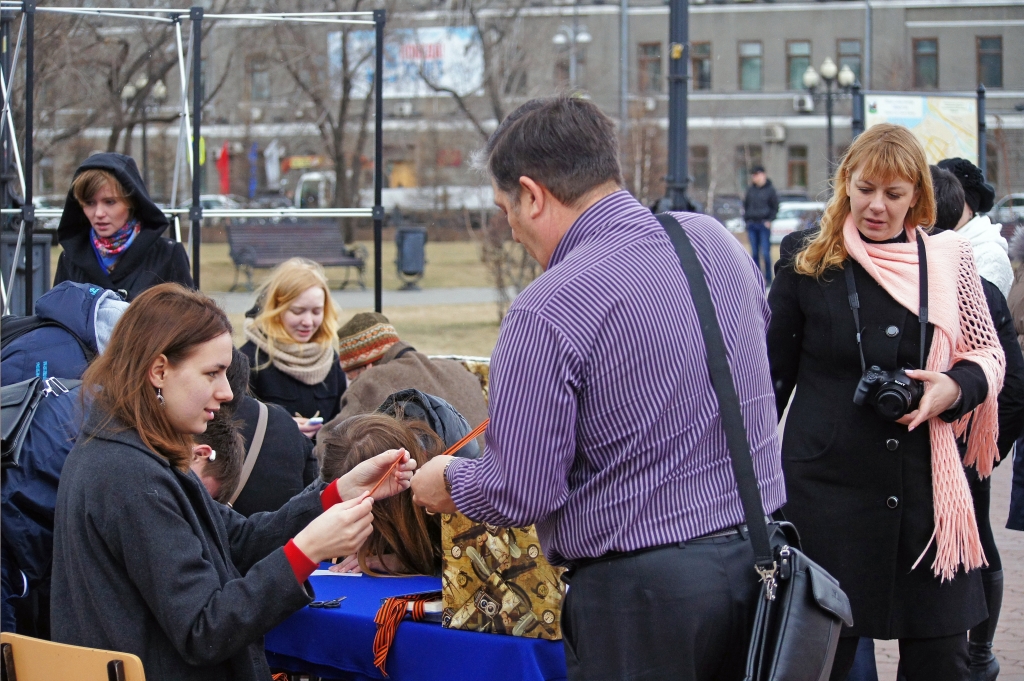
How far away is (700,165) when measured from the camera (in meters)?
47.8

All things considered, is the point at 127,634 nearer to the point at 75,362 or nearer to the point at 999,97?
the point at 75,362

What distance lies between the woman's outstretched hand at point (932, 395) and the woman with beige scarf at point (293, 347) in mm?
3044

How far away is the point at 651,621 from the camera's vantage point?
2180 mm

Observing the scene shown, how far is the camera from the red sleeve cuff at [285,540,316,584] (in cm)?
238

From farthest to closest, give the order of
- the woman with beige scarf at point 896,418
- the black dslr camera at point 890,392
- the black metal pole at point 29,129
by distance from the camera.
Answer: the black metal pole at point 29,129
the woman with beige scarf at point 896,418
the black dslr camera at point 890,392

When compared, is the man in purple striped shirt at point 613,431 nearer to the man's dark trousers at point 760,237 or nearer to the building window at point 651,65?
the man's dark trousers at point 760,237

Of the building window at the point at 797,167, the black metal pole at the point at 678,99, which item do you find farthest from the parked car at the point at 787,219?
the black metal pole at the point at 678,99

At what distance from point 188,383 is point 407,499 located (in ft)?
3.37

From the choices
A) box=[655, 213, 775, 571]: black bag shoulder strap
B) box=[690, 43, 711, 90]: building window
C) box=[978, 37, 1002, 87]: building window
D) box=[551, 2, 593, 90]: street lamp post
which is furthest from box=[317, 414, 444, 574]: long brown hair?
box=[978, 37, 1002, 87]: building window

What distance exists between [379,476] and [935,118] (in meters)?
10.00

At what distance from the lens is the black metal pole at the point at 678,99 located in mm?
8688

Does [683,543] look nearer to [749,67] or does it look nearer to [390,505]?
[390,505]

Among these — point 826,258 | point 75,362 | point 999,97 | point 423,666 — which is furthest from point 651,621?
point 999,97

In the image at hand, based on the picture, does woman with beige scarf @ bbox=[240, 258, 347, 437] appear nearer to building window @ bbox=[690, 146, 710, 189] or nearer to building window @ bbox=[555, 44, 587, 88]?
building window @ bbox=[555, 44, 587, 88]
